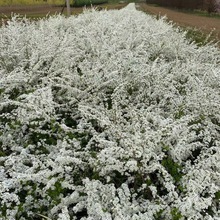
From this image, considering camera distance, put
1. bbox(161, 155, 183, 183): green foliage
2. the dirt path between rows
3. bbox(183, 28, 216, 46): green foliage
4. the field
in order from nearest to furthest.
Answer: bbox(161, 155, 183, 183): green foliage, bbox(183, 28, 216, 46): green foliage, the field, the dirt path between rows

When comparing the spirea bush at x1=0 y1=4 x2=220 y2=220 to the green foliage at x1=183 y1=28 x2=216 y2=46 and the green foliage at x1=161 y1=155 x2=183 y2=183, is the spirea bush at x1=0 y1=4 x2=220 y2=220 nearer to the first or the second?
the green foliage at x1=161 y1=155 x2=183 y2=183

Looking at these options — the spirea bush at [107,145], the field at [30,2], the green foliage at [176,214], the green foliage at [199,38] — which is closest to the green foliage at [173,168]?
the spirea bush at [107,145]

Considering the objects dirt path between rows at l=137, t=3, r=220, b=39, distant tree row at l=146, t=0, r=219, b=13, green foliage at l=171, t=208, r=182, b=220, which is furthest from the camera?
distant tree row at l=146, t=0, r=219, b=13

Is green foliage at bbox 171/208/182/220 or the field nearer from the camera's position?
green foliage at bbox 171/208/182/220

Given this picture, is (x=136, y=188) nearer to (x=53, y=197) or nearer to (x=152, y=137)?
(x=152, y=137)

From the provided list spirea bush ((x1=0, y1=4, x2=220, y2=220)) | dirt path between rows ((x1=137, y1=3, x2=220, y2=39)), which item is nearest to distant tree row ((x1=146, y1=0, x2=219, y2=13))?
dirt path between rows ((x1=137, y1=3, x2=220, y2=39))

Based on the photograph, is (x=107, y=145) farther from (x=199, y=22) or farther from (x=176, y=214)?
(x=199, y=22)

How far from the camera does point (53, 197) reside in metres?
2.23

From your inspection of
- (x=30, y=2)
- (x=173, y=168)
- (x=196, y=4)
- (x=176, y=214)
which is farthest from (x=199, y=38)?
(x=196, y=4)

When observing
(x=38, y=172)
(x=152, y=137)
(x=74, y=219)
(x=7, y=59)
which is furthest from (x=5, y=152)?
(x=7, y=59)

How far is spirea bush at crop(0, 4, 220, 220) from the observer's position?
7.16ft

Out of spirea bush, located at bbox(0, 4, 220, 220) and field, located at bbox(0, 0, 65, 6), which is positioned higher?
spirea bush, located at bbox(0, 4, 220, 220)

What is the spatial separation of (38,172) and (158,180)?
78 cm

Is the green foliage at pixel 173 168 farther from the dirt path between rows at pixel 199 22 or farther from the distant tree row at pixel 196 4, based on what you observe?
the distant tree row at pixel 196 4
